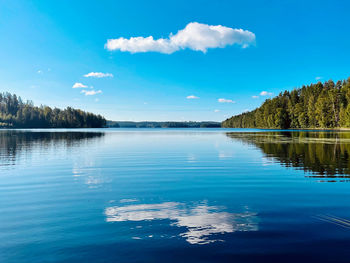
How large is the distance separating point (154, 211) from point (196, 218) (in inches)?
75.4

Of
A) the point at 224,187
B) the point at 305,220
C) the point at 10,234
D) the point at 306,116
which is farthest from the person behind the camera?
the point at 306,116

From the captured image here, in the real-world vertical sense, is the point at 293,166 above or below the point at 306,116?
below

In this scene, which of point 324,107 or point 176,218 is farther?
point 324,107

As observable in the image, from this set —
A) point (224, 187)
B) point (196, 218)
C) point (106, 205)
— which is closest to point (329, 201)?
point (224, 187)

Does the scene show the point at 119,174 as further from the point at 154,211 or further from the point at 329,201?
the point at 329,201

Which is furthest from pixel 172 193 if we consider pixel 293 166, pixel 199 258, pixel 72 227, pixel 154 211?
pixel 293 166

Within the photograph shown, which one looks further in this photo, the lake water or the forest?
the forest

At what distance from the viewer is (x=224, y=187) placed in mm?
14969

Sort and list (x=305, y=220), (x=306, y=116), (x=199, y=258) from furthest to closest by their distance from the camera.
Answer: (x=306, y=116)
(x=305, y=220)
(x=199, y=258)

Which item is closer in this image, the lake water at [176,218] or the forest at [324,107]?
the lake water at [176,218]

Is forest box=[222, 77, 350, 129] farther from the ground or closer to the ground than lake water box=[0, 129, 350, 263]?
farther from the ground

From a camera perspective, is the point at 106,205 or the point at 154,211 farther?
the point at 106,205

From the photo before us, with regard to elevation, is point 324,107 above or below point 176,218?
above

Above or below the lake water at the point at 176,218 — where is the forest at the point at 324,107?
above
